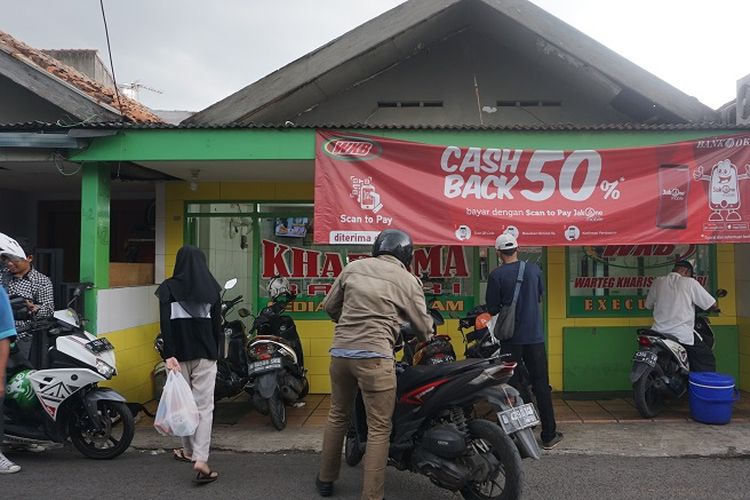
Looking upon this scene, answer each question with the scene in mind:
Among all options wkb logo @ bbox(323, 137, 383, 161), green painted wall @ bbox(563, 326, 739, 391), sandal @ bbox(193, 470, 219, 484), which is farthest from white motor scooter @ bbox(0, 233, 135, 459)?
green painted wall @ bbox(563, 326, 739, 391)

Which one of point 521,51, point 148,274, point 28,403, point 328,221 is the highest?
point 521,51

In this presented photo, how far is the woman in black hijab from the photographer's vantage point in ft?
14.4

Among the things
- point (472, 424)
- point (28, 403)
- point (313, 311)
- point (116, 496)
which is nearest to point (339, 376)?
point (472, 424)

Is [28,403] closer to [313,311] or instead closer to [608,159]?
[313,311]

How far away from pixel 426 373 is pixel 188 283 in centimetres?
193

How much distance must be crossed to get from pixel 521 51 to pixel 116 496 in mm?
6563

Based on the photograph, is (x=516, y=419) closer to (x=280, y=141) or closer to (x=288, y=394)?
(x=288, y=394)

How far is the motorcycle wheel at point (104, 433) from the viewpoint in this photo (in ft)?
16.0

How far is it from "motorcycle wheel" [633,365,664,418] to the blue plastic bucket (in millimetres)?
343

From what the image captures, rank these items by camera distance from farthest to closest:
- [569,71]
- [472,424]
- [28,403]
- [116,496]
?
[569,71] < [28,403] < [116,496] < [472,424]

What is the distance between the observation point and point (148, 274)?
7527mm

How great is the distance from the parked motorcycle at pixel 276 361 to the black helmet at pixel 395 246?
7.47 feet

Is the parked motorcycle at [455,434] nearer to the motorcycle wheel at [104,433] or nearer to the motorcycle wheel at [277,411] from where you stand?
the motorcycle wheel at [277,411]

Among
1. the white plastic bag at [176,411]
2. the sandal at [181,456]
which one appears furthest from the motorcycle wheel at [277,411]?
the white plastic bag at [176,411]
